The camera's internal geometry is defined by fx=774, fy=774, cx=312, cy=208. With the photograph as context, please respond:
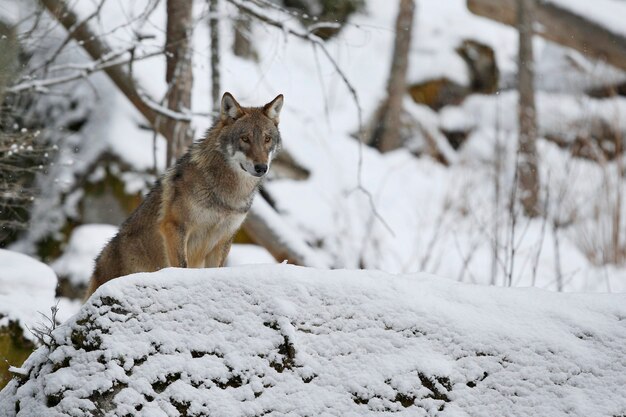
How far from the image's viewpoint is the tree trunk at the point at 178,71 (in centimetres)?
772

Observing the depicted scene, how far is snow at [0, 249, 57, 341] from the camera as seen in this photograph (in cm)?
512

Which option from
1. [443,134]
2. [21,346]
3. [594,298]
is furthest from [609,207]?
[21,346]

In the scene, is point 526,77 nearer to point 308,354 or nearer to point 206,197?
point 206,197

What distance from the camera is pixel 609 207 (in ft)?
35.6

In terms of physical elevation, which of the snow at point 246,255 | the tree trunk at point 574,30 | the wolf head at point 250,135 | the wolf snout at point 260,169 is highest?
the tree trunk at point 574,30

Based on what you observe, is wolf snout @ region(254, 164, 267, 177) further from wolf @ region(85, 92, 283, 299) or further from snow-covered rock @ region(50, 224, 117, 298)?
snow-covered rock @ region(50, 224, 117, 298)

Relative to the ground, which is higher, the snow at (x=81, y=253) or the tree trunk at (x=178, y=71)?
the tree trunk at (x=178, y=71)

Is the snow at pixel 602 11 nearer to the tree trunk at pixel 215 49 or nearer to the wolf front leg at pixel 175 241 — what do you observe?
the tree trunk at pixel 215 49

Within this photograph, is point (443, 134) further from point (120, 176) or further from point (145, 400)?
point (145, 400)

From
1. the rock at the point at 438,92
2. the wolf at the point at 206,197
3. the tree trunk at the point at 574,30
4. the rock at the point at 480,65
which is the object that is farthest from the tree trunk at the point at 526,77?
the wolf at the point at 206,197

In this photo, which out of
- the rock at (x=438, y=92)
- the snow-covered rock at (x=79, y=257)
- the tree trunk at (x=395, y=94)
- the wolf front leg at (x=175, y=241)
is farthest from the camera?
the rock at (x=438, y=92)

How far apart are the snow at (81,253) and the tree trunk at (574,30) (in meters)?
7.98

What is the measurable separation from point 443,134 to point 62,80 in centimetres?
1071

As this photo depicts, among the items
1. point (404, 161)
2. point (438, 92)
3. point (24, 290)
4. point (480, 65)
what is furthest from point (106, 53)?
point (480, 65)
